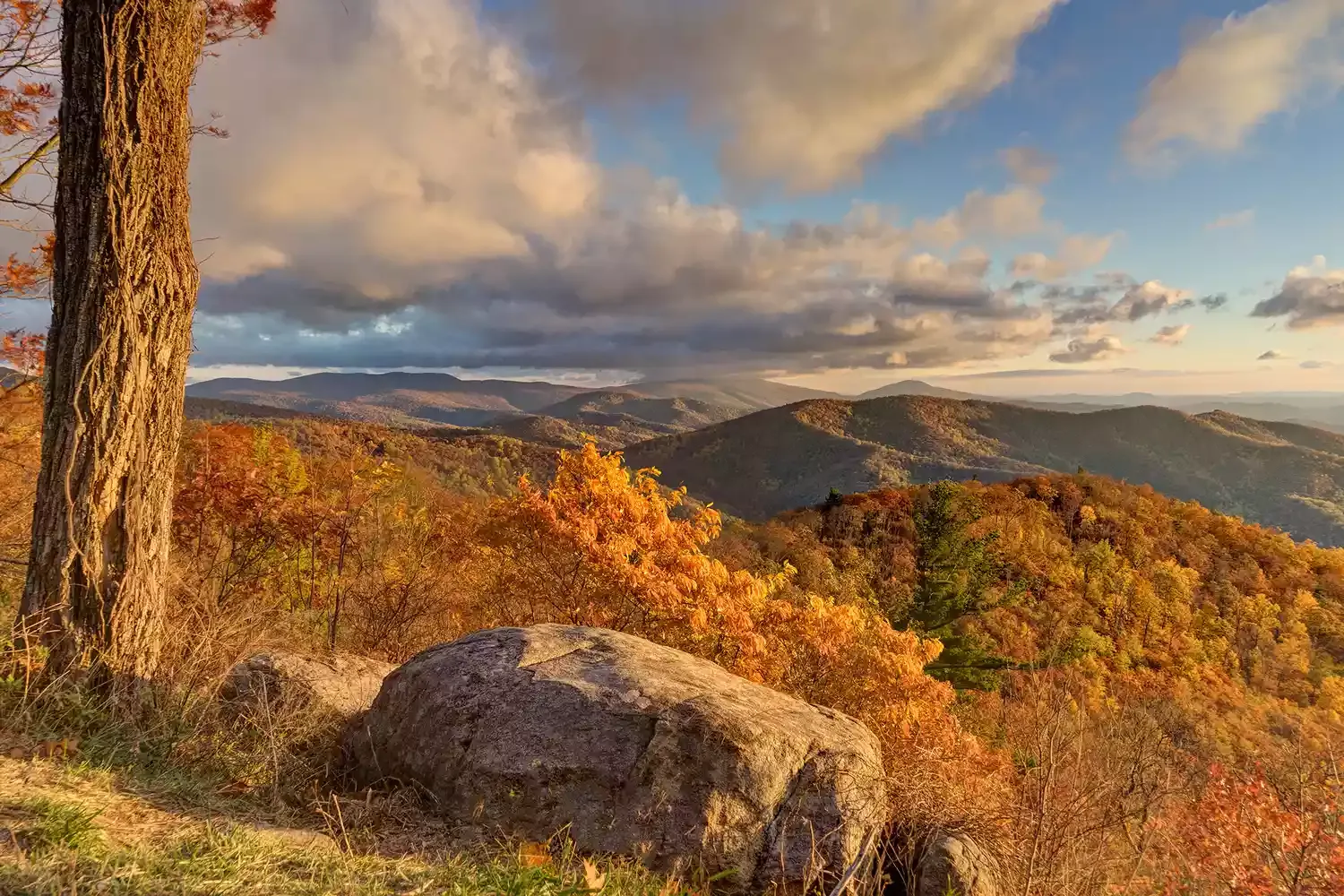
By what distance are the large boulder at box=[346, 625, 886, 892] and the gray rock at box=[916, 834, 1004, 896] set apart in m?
0.54

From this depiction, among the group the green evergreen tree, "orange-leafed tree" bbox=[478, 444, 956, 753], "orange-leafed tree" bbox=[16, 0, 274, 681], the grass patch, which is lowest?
the green evergreen tree

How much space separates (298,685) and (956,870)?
561 cm

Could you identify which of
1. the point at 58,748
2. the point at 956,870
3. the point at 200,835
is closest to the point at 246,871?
the point at 200,835

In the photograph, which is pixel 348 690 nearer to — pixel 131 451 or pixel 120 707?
pixel 120 707

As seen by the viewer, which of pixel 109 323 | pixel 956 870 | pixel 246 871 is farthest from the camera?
pixel 956 870

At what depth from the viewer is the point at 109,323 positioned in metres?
4.50

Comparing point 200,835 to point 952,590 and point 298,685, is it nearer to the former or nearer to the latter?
point 298,685

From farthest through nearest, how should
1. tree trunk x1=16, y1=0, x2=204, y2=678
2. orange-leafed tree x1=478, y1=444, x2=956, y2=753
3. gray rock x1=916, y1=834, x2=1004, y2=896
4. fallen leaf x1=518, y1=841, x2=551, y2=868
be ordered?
orange-leafed tree x1=478, y1=444, x2=956, y2=753
gray rock x1=916, y1=834, x2=1004, y2=896
tree trunk x1=16, y1=0, x2=204, y2=678
fallen leaf x1=518, y1=841, x2=551, y2=868

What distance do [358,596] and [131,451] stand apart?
8.21m

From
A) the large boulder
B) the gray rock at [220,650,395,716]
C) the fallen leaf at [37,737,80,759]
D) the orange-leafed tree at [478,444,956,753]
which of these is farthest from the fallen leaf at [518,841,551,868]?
the orange-leafed tree at [478,444,956,753]

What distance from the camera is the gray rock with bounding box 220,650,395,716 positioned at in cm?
528

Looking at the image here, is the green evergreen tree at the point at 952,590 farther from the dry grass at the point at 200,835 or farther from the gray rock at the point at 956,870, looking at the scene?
the dry grass at the point at 200,835

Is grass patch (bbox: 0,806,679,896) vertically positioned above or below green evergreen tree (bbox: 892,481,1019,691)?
above

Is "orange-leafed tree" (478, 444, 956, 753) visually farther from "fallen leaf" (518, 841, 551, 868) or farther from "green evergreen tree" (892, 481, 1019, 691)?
"green evergreen tree" (892, 481, 1019, 691)
